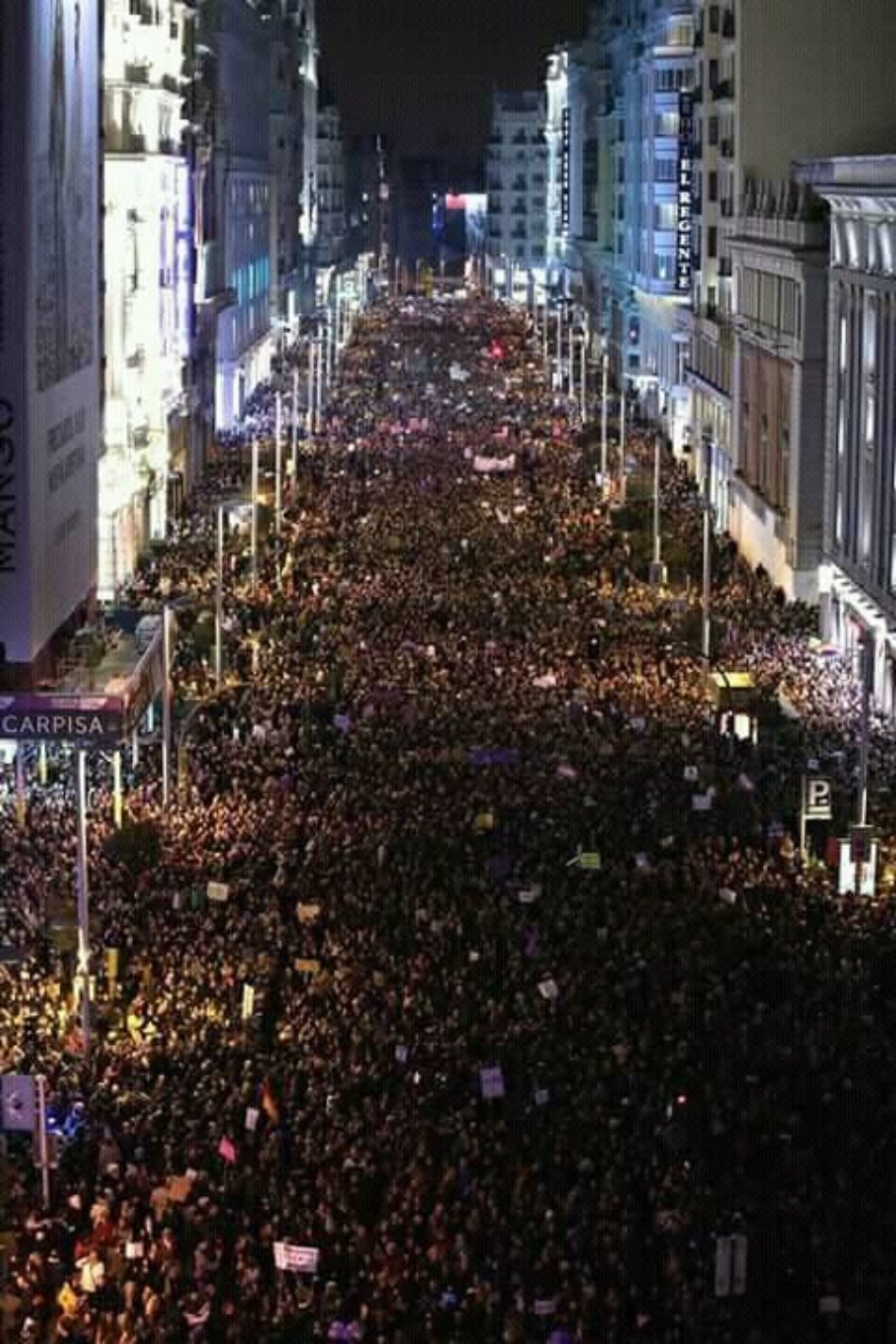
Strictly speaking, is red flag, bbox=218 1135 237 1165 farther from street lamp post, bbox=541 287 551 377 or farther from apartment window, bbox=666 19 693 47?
street lamp post, bbox=541 287 551 377

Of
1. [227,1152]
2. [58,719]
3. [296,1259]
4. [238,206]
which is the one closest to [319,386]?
[238,206]

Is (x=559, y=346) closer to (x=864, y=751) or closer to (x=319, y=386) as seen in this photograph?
(x=319, y=386)

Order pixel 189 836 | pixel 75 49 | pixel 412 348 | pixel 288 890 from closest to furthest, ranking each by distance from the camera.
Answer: pixel 288 890 < pixel 189 836 < pixel 75 49 < pixel 412 348

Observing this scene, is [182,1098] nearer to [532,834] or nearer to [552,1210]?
[552,1210]

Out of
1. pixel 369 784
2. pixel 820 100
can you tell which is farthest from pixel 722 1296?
pixel 820 100

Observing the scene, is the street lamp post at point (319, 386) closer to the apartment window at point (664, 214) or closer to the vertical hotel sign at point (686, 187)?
the apartment window at point (664, 214)

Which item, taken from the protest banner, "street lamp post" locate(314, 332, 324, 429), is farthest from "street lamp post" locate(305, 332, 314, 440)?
the protest banner
